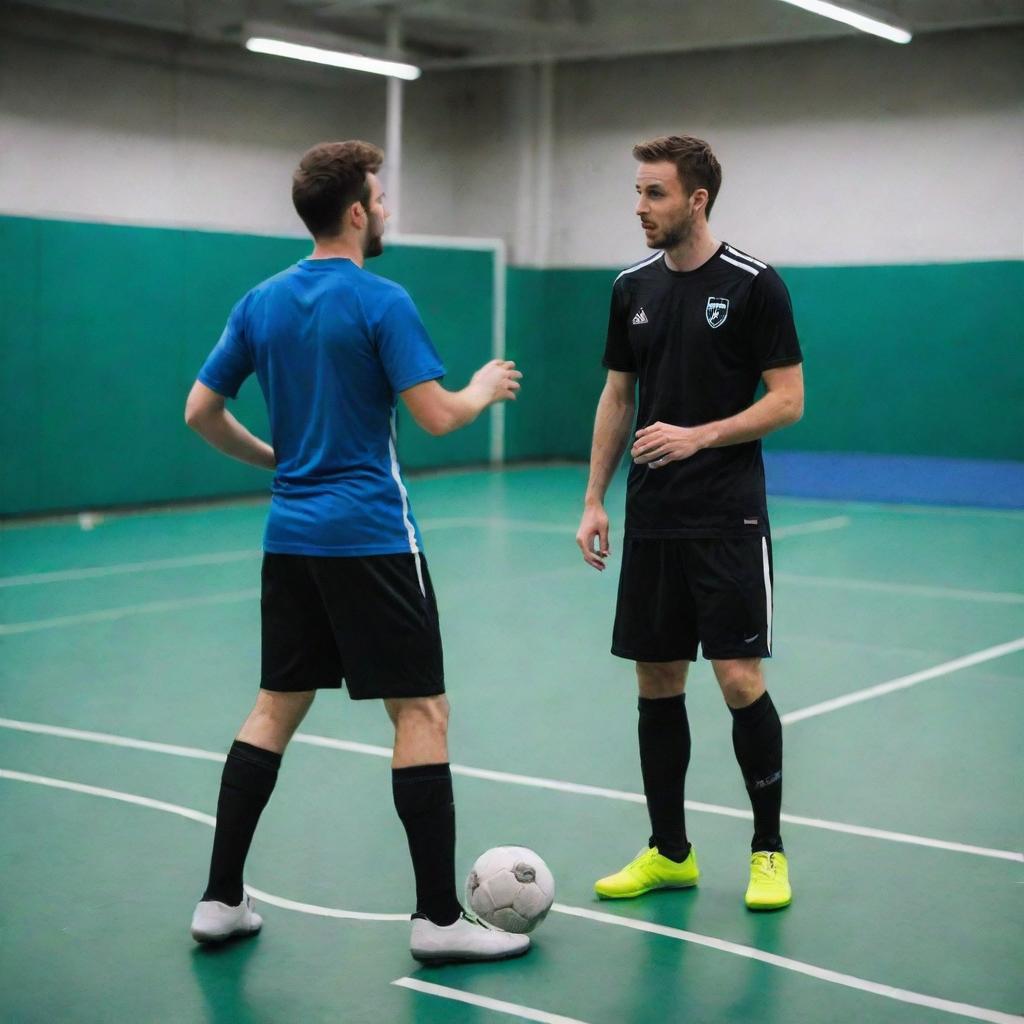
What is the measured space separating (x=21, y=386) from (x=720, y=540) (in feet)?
31.4

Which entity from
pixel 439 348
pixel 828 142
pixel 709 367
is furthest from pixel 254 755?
pixel 828 142

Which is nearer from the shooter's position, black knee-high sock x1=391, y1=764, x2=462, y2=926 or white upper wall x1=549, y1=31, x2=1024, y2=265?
black knee-high sock x1=391, y1=764, x2=462, y2=926

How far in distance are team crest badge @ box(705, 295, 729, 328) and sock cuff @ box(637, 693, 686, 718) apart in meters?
1.03

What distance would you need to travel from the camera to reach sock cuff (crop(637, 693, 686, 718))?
4387 millimetres

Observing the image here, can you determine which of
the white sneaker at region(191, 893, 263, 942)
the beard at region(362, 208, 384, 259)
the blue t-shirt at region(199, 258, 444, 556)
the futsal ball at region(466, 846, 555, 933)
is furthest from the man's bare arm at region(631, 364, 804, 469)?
the white sneaker at region(191, 893, 263, 942)

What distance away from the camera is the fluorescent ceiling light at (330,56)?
51.3ft

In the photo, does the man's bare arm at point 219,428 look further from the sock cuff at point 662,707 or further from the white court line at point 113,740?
the white court line at point 113,740

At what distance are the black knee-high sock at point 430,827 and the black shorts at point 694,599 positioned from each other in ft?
2.35

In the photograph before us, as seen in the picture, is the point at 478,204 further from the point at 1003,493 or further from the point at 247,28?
the point at 1003,493

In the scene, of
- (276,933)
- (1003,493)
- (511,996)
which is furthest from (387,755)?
(1003,493)

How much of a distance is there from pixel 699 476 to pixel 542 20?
1333 centimetres

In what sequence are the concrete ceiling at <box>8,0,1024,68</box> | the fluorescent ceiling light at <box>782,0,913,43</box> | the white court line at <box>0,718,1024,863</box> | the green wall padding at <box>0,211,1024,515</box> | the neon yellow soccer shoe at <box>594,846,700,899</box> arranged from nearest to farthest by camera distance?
the neon yellow soccer shoe at <box>594,846,700,899</box> → the white court line at <box>0,718,1024,863</box> → the green wall padding at <box>0,211,1024,515</box> → the fluorescent ceiling light at <box>782,0,913,43</box> → the concrete ceiling at <box>8,0,1024,68</box>

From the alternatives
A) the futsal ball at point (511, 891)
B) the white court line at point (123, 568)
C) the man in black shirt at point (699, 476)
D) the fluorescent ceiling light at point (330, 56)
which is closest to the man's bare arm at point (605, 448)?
the man in black shirt at point (699, 476)

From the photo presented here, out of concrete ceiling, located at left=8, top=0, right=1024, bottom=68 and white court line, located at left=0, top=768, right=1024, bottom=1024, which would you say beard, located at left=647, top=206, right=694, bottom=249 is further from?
concrete ceiling, located at left=8, top=0, right=1024, bottom=68
